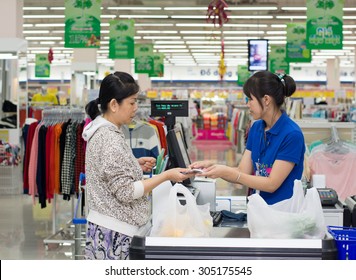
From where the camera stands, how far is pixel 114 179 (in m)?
2.96

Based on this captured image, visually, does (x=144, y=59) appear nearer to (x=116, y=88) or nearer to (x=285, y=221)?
(x=116, y=88)

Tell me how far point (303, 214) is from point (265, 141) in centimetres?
90

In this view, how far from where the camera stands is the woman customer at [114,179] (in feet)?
9.75

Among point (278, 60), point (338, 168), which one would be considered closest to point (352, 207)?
point (338, 168)

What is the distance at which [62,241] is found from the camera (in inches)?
297

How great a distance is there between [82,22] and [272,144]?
11.7 metres

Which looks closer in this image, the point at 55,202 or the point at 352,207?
the point at 352,207

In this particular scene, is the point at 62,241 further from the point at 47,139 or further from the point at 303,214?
the point at 303,214

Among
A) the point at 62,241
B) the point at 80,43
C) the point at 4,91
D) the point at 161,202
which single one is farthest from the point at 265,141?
the point at 80,43

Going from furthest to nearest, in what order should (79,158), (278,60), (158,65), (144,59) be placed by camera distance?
(158,65) < (144,59) < (278,60) < (79,158)

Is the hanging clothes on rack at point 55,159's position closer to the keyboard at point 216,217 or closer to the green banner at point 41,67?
the keyboard at point 216,217

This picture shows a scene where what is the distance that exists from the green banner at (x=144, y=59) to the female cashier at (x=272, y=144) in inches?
872

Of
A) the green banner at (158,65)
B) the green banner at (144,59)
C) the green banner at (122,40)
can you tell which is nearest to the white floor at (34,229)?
the green banner at (122,40)

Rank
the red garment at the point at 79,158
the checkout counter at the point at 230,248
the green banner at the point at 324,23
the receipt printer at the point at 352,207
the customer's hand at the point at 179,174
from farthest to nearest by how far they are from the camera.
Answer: the green banner at the point at 324,23
the red garment at the point at 79,158
the receipt printer at the point at 352,207
the customer's hand at the point at 179,174
the checkout counter at the point at 230,248
